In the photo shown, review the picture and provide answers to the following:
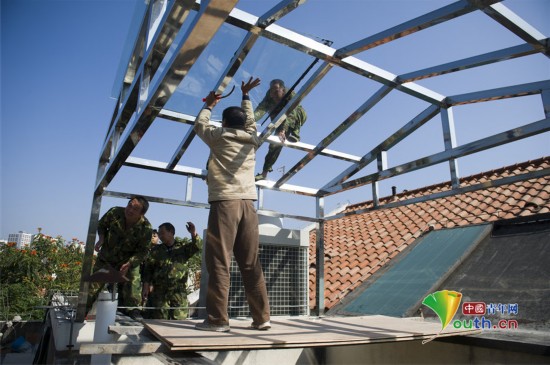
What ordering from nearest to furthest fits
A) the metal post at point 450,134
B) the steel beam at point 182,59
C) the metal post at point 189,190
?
the steel beam at point 182,59 < the metal post at point 450,134 < the metal post at point 189,190

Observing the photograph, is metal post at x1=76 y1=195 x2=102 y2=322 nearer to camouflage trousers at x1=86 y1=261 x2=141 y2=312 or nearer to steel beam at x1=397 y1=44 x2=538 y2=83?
camouflage trousers at x1=86 y1=261 x2=141 y2=312

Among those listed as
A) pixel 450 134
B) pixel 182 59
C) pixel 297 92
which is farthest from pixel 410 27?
pixel 182 59

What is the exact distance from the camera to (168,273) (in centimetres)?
519

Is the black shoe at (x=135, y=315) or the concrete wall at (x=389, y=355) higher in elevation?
the black shoe at (x=135, y=315)

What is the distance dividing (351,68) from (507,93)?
60.2 inches

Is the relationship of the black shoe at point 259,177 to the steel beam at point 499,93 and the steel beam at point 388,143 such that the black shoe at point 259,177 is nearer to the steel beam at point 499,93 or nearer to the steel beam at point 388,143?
the steel beam at point 388,143

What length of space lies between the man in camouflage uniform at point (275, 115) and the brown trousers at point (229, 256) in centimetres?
140

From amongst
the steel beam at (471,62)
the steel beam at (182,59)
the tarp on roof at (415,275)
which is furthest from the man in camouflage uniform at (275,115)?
the tarp on roof at (415,275)

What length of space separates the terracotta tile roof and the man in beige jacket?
3322 mm

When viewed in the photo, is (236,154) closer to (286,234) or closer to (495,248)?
(286,234)

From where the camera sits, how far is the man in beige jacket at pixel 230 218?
2.73m

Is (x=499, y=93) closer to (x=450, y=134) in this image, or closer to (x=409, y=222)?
(x=450, y=134)

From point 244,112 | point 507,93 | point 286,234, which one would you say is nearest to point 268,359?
point 286,234

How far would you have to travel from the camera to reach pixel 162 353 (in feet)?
7.54
